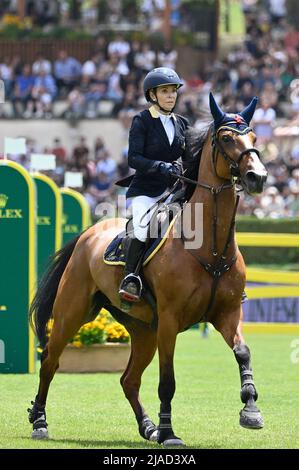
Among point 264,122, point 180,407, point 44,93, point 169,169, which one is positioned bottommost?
point 180,407

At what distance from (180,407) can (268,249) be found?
13552 mm

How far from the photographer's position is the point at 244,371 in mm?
8523

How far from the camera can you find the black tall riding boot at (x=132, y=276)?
9109 mm

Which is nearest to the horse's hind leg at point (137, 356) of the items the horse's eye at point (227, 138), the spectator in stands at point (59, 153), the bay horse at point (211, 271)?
the bay horse at point (211, 271)

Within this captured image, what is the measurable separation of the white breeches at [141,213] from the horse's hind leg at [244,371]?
943 millimetres

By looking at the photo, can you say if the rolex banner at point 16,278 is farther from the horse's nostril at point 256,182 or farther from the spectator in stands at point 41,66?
the spectator in stands at point 41,66

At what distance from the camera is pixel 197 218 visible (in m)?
8.88

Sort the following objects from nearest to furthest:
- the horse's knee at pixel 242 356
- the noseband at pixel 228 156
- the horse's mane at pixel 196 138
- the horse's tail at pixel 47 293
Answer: the noseband at pixel 228 156
the horse's knee at pixel 242 356
the horse's mane at pixel 196 138
the horse's tail at pixel 47 293

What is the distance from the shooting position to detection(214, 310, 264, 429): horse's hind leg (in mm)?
8258

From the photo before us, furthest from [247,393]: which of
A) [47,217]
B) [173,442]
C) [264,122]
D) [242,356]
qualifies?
[264,122]

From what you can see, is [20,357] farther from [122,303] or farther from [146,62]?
[146,62]

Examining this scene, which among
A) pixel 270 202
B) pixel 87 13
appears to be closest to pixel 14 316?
pixel 270 202

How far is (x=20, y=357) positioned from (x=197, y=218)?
17.8 feet

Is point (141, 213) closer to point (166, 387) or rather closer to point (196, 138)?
point (196, 138)
